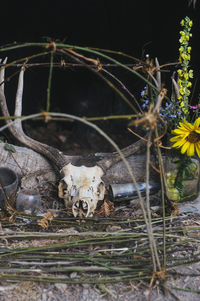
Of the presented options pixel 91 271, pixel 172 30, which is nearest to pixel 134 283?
pixel 91 271

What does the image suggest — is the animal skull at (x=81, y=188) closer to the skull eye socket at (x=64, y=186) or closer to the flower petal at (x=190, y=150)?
the skull eye socket at (x=64, y=186)

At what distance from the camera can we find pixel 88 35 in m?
4.74

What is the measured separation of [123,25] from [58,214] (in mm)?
2626

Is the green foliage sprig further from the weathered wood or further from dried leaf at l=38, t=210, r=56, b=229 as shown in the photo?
dried leaf at l=38, t=210, r=56, b=229

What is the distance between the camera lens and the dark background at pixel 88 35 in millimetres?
4172

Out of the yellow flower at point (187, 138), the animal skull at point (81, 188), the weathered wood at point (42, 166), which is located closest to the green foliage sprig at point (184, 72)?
the yellow flower at point (187, 138)

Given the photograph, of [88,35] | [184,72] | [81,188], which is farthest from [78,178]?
[88,35]

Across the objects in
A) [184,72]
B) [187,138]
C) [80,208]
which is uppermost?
[184,72]

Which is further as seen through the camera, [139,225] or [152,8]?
[152,8]

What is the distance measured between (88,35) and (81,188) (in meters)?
2.51

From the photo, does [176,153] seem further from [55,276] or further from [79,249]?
[55,276]

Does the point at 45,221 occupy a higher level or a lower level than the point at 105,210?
lower

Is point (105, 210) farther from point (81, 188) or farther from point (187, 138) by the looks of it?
point (187, 138)

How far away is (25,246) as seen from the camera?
2.53 m
